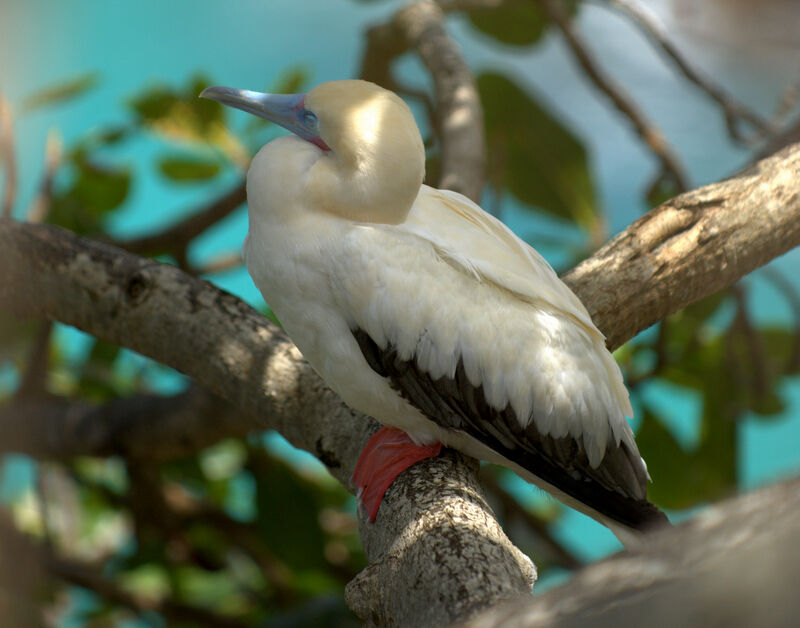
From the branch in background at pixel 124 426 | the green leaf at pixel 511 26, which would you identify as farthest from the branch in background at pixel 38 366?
the green leaf at pixel 511 26

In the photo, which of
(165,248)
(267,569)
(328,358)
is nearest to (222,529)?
(267,569)

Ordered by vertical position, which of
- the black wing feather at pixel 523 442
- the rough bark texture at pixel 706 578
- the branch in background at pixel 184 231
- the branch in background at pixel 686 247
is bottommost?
the rough bark texture at pixel 706 578

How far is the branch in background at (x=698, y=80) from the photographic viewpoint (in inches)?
145

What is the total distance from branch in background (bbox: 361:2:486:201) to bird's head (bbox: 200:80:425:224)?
3.27 feet

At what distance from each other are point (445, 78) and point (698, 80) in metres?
1.16

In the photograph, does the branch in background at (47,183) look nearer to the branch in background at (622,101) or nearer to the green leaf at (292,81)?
the green leaf at (292,81)

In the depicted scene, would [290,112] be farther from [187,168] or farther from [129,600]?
[129,600]

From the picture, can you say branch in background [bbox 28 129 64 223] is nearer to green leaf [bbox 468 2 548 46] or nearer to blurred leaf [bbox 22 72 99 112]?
blurred leaf [bbox 22 72 99 112]

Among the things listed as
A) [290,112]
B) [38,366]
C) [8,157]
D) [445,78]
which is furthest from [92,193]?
[290,112]

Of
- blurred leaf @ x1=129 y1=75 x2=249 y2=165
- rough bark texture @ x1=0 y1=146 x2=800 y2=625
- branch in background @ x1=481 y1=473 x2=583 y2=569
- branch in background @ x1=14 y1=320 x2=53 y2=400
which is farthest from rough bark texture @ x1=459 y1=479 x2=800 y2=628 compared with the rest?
blurred leaf @ x1=129 y1=75 x2=249 y2=165

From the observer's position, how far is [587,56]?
4.05 m

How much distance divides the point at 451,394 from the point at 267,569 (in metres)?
3.25

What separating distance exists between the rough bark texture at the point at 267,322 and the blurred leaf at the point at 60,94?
1839mm

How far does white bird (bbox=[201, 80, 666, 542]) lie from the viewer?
213cm
